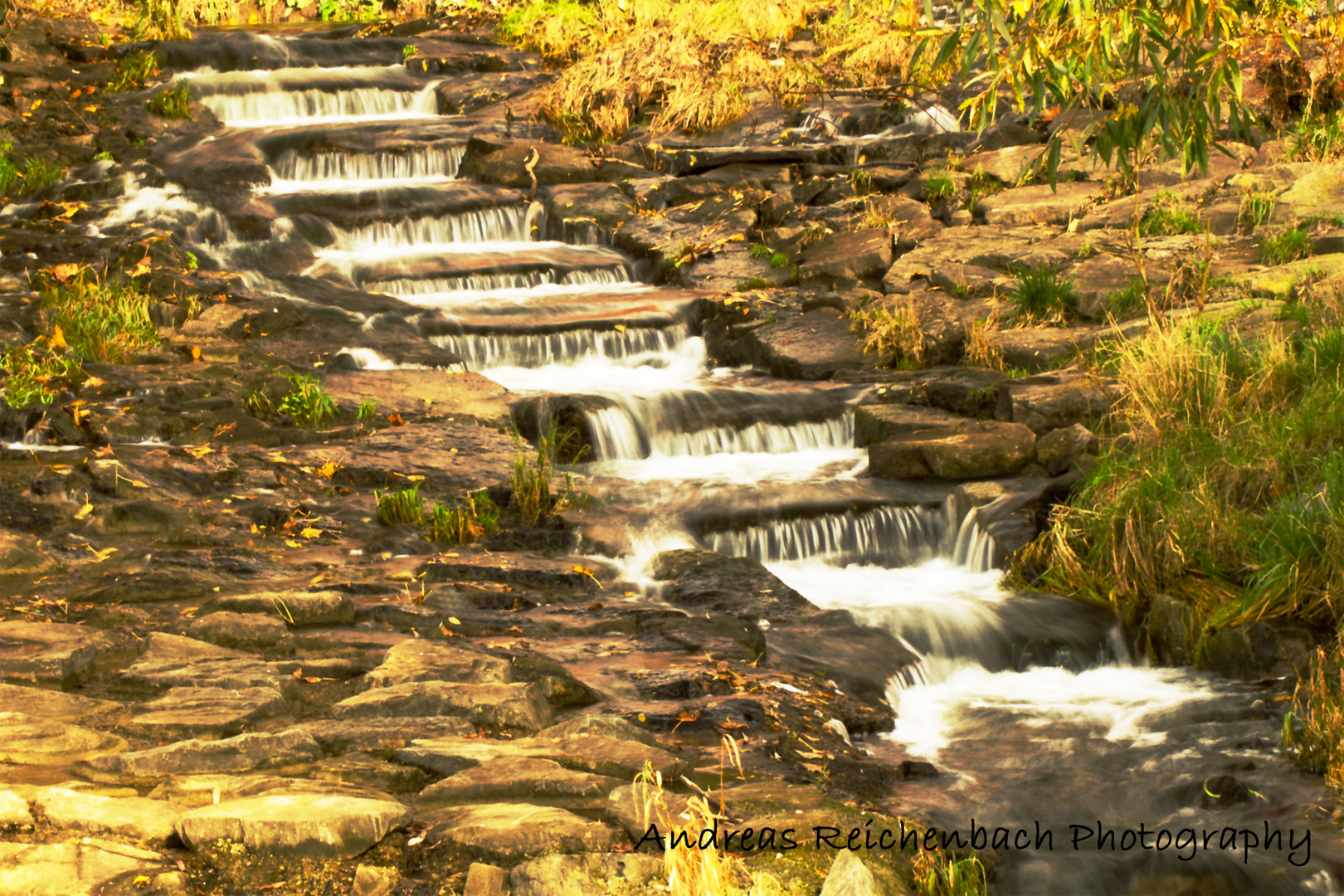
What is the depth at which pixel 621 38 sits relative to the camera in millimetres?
18797

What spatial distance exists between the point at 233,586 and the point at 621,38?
45.1 feet

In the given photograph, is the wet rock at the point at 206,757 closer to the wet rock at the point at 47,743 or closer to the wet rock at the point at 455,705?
the wet rock at the point at 47,743

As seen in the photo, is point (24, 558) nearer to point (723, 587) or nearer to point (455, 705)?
point (455, 705)

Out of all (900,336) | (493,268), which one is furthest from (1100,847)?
(493,268)

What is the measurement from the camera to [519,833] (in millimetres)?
4070

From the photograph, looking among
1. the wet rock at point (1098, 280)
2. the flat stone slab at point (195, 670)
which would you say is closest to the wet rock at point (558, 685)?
the flat stone slab at point (195, 670)

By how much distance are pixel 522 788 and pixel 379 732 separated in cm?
77

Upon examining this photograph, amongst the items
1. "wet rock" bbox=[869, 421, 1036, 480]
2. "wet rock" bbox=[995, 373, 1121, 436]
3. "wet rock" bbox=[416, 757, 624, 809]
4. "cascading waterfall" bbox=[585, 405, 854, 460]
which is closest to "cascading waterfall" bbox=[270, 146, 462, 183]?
"cascading waterfall" bbox=[585, 405, 854, 460]

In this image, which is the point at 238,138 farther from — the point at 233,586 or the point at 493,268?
Answer: the point at 233,586

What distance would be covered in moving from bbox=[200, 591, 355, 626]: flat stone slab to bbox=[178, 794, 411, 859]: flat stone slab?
238 cm

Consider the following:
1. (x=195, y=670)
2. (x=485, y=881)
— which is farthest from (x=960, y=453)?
(x=485, y=881)

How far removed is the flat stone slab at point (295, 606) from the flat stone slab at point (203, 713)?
3.97ft

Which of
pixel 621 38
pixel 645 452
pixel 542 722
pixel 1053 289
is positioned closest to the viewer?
pixel 542 722

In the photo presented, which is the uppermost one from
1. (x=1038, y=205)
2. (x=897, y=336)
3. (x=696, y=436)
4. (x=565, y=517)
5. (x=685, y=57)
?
(x=685, y=57)
